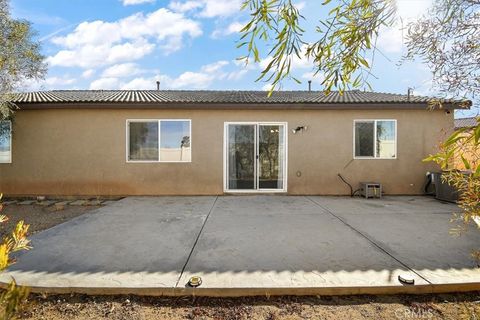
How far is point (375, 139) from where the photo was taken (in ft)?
25.7

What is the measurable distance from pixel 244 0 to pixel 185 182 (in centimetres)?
645

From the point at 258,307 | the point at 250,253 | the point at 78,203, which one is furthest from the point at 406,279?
the point at 78,203

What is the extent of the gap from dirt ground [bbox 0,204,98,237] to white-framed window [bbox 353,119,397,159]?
329 inches

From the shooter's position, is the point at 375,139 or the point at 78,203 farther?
the point at 375,139

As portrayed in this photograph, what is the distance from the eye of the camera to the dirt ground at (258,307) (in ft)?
7.72

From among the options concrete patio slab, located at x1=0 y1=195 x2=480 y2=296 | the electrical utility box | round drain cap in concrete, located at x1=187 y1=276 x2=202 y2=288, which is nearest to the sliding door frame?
concrete patio slab, located at x1=0 y1=195 x2=480 y2=296

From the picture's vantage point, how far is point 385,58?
2547mm

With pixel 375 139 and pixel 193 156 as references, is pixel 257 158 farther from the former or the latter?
pixel 375 139

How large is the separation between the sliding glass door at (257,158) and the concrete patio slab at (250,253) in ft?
7.08

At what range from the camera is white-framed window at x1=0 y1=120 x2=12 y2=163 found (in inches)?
301

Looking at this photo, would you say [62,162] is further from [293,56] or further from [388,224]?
[388,224]

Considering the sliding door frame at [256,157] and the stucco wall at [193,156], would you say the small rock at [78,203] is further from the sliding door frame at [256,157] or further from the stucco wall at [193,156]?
the sliding door frame at [256,157]

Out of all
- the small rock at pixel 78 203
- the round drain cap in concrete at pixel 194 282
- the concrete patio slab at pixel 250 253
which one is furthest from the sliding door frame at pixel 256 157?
the round drain cap in concrete at pixel 194 282

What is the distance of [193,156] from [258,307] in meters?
5.84
